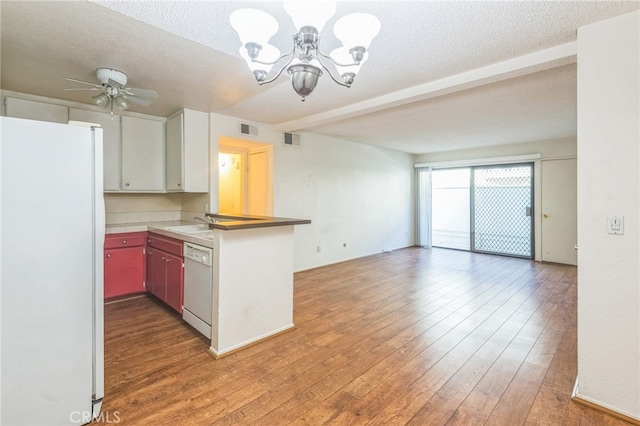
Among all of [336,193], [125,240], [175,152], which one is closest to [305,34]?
[175,152]

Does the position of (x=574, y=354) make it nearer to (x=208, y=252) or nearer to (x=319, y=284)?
(x=319, y=284)

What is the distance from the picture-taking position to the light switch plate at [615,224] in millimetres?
1727

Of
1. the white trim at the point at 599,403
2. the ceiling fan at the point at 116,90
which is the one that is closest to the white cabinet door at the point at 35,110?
the ceiling fan at the point at 116,90

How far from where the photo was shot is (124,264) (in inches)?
138

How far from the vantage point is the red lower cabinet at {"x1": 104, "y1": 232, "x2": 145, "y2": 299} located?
3.39m

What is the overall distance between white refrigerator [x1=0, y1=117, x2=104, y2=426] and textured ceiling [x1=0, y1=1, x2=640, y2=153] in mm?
921

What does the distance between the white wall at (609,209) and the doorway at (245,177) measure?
3737 millimetres

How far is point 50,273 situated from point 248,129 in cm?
327

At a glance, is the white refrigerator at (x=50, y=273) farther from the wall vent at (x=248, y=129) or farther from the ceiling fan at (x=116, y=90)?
the wall vent at (x=248, y=129)

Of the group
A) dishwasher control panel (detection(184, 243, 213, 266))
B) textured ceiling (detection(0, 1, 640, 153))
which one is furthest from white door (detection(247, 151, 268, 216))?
dishwasher control panel (detection(184, 243, 213, 266))

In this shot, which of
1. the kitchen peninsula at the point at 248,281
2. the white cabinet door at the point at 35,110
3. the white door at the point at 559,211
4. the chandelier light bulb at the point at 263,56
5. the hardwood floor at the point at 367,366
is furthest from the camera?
the white door at the point at 559,211

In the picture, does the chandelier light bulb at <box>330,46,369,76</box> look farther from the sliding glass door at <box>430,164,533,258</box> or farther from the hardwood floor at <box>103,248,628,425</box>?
the sliding glass door at <box>430,164,533,258</box>

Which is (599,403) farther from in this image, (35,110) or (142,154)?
(35,110)

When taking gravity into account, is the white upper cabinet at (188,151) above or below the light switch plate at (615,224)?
above
